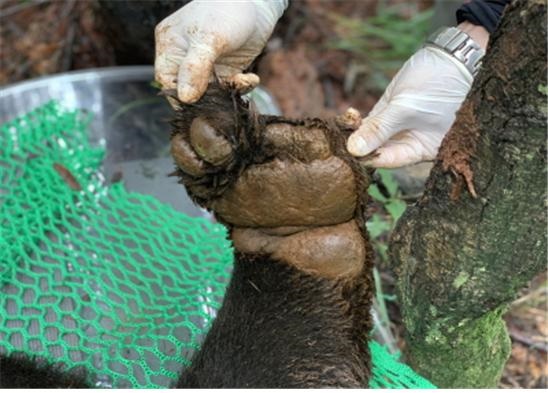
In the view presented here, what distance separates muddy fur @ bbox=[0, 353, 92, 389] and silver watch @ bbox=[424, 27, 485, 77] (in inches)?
42.7

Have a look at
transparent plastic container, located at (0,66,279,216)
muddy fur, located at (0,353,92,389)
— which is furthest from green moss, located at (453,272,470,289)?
transparent plastic container, located at (0,66,279,216)

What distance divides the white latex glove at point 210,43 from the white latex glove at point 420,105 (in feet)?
1.09

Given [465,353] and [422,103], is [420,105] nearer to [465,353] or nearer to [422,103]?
[422,103]

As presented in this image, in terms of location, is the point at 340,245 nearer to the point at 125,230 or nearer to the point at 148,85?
the point at 125,230

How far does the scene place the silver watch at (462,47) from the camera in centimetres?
192

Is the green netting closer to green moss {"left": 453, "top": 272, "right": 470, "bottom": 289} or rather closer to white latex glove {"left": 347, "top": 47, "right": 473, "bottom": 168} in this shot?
green moss {"left": 453, "top": 272, "right": 470, "bottom": 289}

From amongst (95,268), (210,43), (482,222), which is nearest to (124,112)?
(95,268)

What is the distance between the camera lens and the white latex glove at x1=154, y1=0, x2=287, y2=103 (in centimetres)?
160

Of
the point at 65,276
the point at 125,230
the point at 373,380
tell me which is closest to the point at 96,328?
the point at 65,276

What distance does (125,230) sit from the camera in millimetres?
2416

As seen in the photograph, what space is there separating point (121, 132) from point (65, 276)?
967 mm

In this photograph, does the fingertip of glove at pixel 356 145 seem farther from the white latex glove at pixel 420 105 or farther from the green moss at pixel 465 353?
the green moss at pixel 465 353

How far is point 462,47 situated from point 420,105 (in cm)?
17

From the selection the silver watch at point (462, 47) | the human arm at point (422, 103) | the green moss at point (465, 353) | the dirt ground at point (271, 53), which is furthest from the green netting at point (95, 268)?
the dirt ground at point (271, 53)
